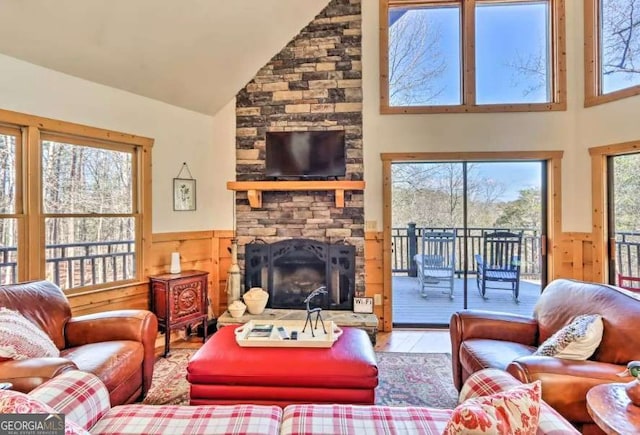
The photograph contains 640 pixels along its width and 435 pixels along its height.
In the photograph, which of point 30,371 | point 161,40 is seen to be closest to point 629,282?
point 30,371

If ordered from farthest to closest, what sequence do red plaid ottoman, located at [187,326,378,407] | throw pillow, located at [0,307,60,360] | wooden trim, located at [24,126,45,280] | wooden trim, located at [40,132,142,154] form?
1. wooden trim, located at [40,132,142,154]
2. wooden trim, located at [24,126,45,280]
3. red plaid ottoman, located at [187,326,378,407]
4. throw pillow, located at [0,307,60,360]

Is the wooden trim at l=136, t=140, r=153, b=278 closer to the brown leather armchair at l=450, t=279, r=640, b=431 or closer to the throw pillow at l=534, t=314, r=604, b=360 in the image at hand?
the brown leather armchair at l=450, t=279, r=640, b=431

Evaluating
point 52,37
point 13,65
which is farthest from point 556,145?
point 13,65

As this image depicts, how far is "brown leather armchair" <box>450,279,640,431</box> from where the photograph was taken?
5.58ft

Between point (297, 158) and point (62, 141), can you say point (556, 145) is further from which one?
point (62, 141)

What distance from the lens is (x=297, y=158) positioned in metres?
4.20

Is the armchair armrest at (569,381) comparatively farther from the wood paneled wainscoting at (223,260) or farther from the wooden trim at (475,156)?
the wooden trim at (475,156)

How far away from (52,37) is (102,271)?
2.11 m

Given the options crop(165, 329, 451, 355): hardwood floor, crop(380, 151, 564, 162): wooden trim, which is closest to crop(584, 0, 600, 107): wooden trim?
crop(380, 151, 564, 162): wooden trim

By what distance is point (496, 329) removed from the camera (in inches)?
99.7

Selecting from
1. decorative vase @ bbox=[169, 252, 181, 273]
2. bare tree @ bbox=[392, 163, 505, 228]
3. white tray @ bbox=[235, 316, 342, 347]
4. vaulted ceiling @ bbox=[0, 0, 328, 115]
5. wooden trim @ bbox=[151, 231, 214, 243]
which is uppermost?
vaulted ceiling @ bbox=[0, 0, 328, 115]

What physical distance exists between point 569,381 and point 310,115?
11.8 ft

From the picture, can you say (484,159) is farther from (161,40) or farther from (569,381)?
(161,40)

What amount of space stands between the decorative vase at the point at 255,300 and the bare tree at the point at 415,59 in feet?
9.30
